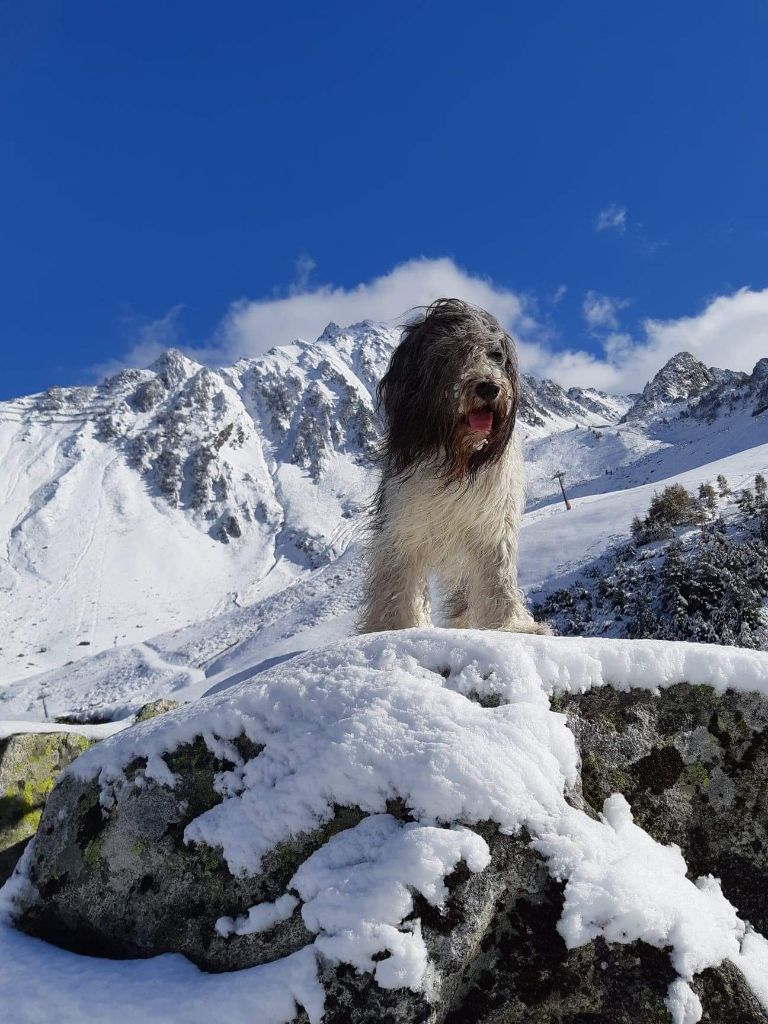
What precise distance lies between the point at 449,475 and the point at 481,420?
41cm

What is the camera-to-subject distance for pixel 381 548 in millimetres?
4457

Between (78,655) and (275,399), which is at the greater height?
(275,399)

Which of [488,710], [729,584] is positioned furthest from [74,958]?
[729,584]

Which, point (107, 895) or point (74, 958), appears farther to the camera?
point (107, 895)

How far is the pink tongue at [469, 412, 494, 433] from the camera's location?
12.5ft

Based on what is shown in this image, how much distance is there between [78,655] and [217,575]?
23.2 metres

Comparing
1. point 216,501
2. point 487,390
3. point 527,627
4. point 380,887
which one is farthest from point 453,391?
point 216,501

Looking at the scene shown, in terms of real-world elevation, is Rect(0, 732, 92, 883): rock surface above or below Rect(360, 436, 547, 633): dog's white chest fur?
below

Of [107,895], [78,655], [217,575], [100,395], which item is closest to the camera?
[107,895]

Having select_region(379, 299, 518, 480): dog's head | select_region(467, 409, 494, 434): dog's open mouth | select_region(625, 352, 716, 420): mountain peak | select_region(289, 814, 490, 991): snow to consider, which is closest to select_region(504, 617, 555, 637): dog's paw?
select_region(379, 299, 518, 480): dog's head

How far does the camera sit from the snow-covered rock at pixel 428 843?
1.93 metres

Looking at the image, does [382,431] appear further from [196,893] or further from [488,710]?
[196,893]

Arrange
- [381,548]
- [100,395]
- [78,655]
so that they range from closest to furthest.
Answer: [381,548]
[78,655]
[100,395]

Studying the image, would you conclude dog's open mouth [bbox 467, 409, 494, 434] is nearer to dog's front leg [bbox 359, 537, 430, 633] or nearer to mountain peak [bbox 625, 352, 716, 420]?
dog's front leg [bbox 359, 537, 430, 633]
